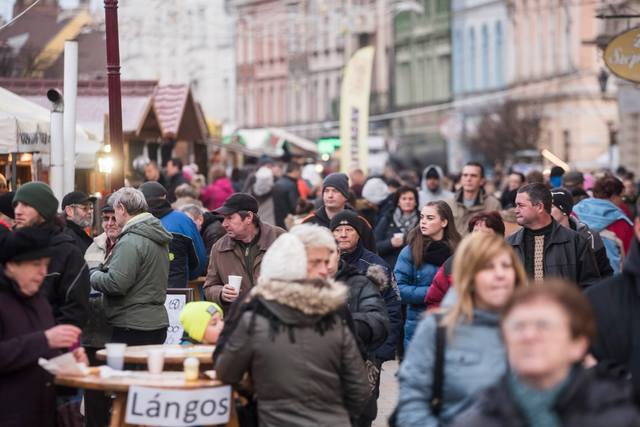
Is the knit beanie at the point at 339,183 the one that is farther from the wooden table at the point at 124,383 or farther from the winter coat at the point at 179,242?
the wooden table at the point at 124,383

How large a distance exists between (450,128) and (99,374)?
211 feet

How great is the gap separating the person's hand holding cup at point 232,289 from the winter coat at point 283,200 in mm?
10743

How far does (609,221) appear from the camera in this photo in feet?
49.9

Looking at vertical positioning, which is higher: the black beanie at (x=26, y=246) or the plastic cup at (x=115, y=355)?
the black beanie at (x=26, y=246)

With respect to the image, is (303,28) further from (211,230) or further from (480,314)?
(480,314)

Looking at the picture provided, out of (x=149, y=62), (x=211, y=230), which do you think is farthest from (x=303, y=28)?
(x=211, y=230)

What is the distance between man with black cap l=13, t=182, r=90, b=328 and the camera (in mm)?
8617

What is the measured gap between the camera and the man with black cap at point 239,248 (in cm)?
1099

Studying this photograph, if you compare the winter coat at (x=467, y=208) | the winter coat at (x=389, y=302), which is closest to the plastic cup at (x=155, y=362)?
the winter coat at (x=389, y=302)

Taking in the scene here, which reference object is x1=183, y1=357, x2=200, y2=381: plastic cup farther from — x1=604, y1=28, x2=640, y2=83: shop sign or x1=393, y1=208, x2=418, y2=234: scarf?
x1=604, y1=28, x2=640, y2=83: shop sign

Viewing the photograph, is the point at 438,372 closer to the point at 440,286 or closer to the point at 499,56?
the point at 440,286

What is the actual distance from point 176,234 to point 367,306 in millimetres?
4334

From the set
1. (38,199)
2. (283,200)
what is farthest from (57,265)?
(283,200)

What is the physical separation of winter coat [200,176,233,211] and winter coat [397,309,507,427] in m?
16.1
